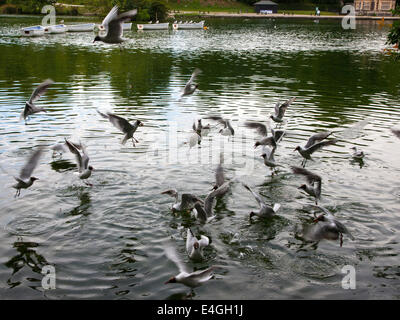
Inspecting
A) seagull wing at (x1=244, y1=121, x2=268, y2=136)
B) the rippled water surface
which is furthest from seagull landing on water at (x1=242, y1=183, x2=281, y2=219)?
seagull wing at (x1=244, y1=121, x2=268, y2=136)

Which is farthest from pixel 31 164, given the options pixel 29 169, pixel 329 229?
pixel 329 229

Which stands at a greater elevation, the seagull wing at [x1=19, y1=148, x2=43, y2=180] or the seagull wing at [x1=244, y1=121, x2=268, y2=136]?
the seagull wing at [x1=244, y1=121, x2=268, y2=136]

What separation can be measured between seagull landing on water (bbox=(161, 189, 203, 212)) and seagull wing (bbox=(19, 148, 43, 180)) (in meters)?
2.94

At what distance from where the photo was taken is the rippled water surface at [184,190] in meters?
6.84

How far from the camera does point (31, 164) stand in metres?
9.22

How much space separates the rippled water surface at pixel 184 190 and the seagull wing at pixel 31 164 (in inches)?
21.9

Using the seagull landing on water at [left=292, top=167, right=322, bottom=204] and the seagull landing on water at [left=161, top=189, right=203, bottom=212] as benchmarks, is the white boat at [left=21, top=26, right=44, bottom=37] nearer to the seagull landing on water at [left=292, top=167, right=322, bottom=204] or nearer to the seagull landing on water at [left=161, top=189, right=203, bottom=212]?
the seagull landing on water at [left=161, top=189, right=203, bottom=212]

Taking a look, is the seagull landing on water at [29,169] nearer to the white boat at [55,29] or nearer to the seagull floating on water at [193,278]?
the seagull floating on water at [193,278]

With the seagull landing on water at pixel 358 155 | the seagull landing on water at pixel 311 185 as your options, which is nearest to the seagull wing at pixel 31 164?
the seagull landing on water at pixel 311 185

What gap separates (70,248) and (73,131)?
23.8ft

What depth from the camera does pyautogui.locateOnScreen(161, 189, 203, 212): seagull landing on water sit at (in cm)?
841

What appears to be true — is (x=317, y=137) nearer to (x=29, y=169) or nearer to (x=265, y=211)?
(x=265, y=211)

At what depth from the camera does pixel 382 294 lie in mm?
6555
